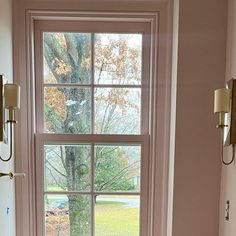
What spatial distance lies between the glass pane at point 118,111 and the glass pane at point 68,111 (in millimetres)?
62

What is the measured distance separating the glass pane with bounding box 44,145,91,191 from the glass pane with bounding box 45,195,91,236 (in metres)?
0.06

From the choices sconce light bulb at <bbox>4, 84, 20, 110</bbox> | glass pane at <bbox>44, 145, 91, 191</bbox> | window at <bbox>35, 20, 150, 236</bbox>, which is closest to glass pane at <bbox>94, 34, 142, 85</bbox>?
window at <bbox>35, 20, 150, 236</bbox>

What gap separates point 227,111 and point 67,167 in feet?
3.11

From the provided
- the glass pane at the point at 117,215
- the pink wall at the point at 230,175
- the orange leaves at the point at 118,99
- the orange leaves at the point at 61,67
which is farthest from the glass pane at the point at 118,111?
the pink wall at the point at 230,175

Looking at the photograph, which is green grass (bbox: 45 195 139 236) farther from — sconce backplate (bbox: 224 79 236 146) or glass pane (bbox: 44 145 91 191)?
sconce backplate (bbox: 224 79 236 146)

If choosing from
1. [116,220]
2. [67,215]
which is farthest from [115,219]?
[67,215]

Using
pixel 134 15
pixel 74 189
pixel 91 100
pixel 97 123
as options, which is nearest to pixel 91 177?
pixel 74 189

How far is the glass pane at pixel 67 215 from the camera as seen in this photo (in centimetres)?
181

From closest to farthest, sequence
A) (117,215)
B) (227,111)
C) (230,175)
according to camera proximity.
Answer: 1. (227,111)
2. (230,175)
3. (117,215)

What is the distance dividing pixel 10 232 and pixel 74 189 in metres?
0.40

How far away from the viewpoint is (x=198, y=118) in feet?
5.13

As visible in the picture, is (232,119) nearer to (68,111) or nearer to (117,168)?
(117,168)

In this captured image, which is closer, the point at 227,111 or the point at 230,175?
the point at 227,111

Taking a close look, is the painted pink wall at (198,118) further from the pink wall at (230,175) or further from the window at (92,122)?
the window at (92,122)
